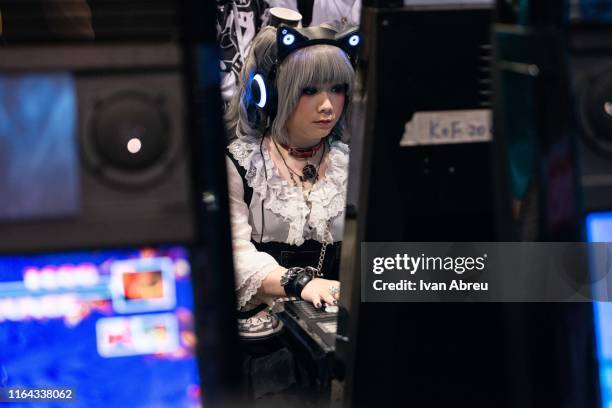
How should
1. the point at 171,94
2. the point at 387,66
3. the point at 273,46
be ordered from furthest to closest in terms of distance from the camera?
the point at 273,46 < the point at 387,66 < the point at 171,94

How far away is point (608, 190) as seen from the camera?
957 mm

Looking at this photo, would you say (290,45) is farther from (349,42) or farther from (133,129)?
(133,129)

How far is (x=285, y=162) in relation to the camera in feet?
7.16

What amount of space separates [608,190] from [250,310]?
1319mm

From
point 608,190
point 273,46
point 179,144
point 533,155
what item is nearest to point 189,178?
point 179,144

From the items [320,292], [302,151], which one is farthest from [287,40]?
[320,292]

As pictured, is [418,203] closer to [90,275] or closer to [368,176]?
[368,176]

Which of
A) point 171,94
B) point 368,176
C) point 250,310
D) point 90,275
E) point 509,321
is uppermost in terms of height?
point 171,94

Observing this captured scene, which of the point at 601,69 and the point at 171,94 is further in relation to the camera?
the point at 601,69

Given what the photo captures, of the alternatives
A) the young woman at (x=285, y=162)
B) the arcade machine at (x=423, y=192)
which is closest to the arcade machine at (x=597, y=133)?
the arcade machine at (x=423, y=192)

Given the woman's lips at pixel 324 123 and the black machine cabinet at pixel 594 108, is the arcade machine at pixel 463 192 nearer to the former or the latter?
the black machine cabinet at pixel 594 108

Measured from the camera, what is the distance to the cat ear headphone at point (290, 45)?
1974mm

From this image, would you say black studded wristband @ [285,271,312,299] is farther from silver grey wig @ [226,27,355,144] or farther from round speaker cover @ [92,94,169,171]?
round speaker cover @ [92,94,169,171]

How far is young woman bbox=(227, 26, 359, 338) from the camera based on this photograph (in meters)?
2.00
